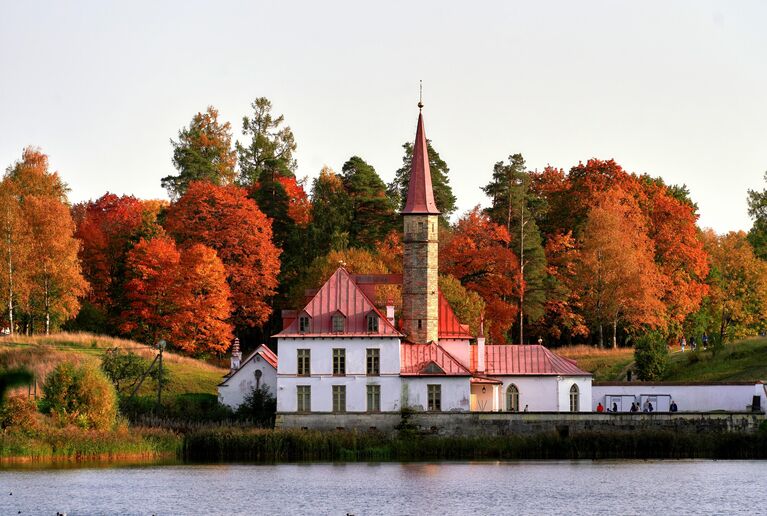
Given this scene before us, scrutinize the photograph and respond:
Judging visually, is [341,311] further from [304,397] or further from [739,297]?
[739,297]

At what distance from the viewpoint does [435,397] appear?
65625 millimetres

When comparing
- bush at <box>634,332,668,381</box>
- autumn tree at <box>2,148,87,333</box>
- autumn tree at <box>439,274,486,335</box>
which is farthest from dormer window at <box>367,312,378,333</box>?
autumn tree at <box>2,148,87,333</box>

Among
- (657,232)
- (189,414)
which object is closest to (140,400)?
(189,414)

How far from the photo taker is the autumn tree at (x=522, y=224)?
86.2 metres

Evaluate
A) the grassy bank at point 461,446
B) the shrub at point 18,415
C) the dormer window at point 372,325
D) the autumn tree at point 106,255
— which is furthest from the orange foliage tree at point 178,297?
the shrub at point 18,415

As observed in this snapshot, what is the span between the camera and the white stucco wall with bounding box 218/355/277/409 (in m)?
68.2

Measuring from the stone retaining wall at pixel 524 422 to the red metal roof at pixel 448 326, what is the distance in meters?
6.16

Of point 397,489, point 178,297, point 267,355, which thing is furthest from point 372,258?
point 397,489

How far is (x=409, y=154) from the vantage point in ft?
315

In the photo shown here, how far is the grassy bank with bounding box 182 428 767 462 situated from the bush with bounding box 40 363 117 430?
3940 millimetres

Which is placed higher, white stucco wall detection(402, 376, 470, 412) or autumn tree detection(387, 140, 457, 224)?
autumn tree detection(387, 140, 457, 224)

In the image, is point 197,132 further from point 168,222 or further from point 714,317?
point 714,317

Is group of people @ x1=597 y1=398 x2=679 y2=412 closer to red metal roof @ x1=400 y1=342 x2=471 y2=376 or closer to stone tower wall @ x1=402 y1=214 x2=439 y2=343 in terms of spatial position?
red metal roof @ x1=400 y1=342 x2=471 y2=376

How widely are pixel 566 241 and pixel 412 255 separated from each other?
22.8m
